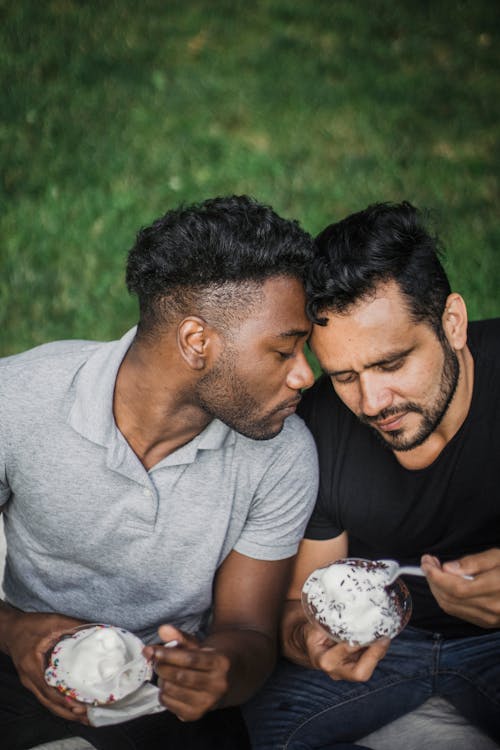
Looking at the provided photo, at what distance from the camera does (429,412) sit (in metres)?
2.56

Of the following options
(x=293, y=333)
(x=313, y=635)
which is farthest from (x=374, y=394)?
(x=313, y=635)

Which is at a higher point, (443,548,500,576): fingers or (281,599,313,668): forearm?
(443,548,500,576): fingers

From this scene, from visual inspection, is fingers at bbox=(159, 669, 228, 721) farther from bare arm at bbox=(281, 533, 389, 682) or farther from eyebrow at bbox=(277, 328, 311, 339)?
eyebrow at bbox=(277, 328, 311, 339)

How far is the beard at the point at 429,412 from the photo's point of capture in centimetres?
255

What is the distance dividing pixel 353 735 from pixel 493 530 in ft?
2.78

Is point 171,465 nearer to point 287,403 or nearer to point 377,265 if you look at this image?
point 287,403

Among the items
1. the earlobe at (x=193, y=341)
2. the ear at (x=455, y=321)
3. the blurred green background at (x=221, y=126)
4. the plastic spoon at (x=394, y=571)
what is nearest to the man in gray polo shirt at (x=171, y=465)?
the earlobe at (x=193, y=341)

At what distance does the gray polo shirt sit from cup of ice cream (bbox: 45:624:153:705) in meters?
0.38

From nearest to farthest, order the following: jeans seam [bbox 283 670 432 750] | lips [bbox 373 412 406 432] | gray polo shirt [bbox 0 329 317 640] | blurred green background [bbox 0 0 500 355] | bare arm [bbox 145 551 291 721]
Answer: bare arm [bbox 145 551 291 721]
gray polo shirt [bbox 0 329 317 640]
lips [bbox 373 412 406 432]
jeans seam [bbox 283 670 432 750]
blurred green background [bbox 0 0 500 355]

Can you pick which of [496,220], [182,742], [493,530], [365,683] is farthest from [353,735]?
[496,220]

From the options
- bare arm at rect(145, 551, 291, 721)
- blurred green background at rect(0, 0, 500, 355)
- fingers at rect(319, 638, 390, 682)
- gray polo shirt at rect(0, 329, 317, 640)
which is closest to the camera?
bare arm at rect(145, 551, 291, 721)

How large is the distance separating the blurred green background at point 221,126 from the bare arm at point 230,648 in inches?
80.2

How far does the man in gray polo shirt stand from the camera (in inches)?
94.0

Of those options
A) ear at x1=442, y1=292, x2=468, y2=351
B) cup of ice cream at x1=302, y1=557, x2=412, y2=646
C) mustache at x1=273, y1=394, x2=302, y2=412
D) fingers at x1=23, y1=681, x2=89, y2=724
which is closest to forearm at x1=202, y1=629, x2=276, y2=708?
cup of ice cream at x1=302, y1=557, x2=412, y2=646
